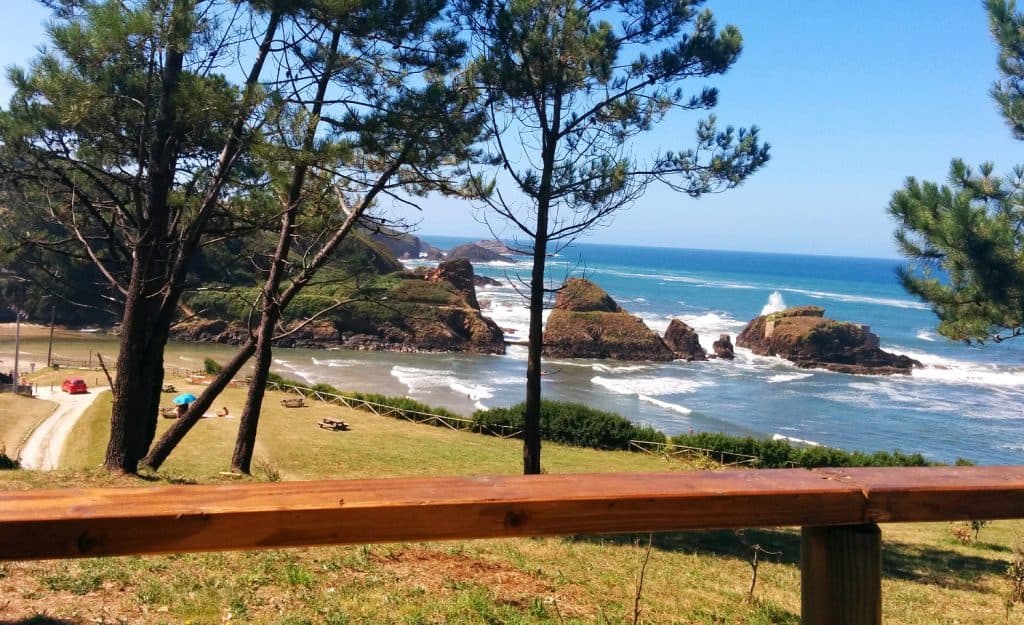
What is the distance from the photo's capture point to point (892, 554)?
327 inches

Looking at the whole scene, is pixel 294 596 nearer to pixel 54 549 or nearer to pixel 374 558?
pixel 374 558

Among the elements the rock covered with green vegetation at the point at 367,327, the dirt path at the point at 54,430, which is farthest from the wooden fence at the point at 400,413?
the rock covered with green vegetation at the point at 367,327

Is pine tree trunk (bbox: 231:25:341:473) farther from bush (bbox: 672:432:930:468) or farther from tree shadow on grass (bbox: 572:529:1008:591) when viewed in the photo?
bush (bbox: 672:432:930:468)

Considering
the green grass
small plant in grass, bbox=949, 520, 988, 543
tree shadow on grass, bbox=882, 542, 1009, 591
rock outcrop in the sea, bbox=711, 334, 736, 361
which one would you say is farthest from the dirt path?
rock outcrop in the sea, bbox=711, 334, 736, 361

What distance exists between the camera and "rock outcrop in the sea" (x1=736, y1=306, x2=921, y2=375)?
4181 centimetres

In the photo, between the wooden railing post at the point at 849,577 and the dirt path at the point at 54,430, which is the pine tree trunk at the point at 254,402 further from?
the wooden railing post at the point at 849,577

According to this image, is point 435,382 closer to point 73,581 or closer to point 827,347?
point 827,347

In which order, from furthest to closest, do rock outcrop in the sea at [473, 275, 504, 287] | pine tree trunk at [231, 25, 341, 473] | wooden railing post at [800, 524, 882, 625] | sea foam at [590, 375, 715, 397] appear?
rock outcrop in the sea at [473, 275, 504, 287]
sea foam at [590, 375, 715, 397]
pine tree trunk at [231, 25, 341, 473]
wooden railing post at [800, 524, 882, 625]

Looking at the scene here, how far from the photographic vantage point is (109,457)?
8.71m

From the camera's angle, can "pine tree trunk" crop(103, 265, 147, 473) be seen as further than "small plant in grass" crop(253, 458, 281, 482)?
No

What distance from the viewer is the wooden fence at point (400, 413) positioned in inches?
890

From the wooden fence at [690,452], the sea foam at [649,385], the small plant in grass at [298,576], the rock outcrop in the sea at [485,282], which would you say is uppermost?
the rock outcrop in the sea at [485,282]

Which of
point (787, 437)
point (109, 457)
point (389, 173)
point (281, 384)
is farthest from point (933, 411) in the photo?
point (109, 457)

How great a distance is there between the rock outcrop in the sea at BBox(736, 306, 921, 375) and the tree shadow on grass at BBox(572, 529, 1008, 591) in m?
34.5
